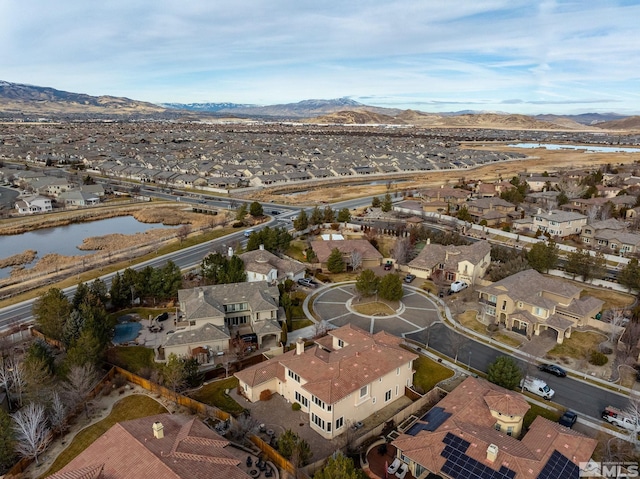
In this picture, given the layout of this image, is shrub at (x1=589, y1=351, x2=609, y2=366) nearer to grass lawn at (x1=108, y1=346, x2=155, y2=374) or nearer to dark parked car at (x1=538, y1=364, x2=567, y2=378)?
dark parked car at (x1=538, y1=364, x2=567, y2=378)

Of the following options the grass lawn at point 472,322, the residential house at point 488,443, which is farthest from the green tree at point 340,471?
the grass lawn at point 472,322

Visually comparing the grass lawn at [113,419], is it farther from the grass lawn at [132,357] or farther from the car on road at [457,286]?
the car on road at [457,286]

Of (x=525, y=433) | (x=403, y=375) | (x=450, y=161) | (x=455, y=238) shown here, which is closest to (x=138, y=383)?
(x=403, y=375)

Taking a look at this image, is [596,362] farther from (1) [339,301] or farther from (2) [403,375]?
(1) [339,301]

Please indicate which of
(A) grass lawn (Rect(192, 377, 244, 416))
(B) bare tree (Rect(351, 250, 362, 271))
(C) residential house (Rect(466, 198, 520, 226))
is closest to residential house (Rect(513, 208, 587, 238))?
(C) residential house (Rect(466, 198, 520, 226))

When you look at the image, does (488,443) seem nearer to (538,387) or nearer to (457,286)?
(538,387)

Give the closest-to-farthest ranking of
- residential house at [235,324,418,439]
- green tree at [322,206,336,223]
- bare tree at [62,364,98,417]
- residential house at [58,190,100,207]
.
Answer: residential house at [235,324,418,439] → bare tree at [62,364,98,417] → green tree at [322,206,336,223] → residential house at [58,190,100,207]
